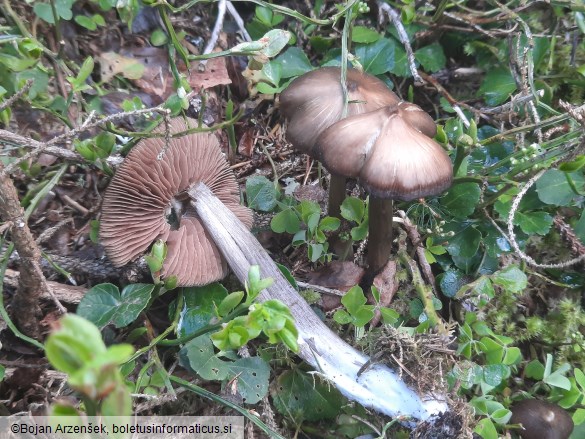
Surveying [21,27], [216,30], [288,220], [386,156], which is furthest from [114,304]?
[216,30]

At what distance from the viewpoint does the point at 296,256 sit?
229 cm

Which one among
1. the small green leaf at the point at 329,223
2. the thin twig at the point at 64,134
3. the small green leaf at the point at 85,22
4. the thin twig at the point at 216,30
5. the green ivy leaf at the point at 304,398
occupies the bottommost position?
the green ivy leaf at the point at 304,398

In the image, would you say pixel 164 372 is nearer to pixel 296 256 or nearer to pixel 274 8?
pixel 296 256

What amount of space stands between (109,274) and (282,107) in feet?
3.12

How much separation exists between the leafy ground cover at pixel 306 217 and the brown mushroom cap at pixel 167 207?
3.3 inches

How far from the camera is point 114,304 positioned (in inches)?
73.1

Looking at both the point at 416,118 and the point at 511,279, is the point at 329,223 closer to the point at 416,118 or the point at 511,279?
the point at 416,118

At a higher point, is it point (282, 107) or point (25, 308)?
point (282, 107)

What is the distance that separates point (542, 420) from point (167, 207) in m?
1.65

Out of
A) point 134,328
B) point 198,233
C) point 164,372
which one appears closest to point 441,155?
point 198,233

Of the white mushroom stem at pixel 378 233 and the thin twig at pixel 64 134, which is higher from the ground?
the thin twig at pixel 64 134

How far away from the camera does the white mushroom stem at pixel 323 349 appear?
71.2 inches

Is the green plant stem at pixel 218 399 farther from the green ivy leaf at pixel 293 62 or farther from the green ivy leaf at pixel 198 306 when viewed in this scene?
the green ivy leaf at pixel 293 62

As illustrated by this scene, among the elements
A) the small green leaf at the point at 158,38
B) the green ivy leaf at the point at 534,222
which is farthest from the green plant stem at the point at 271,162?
the green ivy leaf at the point at 534,222
